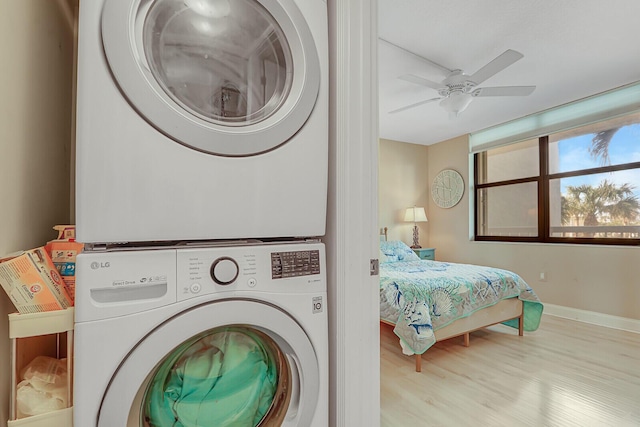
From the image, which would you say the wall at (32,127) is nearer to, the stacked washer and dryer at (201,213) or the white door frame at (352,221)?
the stacked washer and dryer at (201,213)

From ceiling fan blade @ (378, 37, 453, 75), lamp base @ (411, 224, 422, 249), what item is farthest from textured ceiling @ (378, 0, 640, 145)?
lamp base @ (411, 224, 422, 249)

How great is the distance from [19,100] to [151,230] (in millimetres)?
536

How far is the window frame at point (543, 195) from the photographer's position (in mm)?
3338

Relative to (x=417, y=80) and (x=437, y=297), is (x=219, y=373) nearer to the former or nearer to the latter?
(x=437, y=297)

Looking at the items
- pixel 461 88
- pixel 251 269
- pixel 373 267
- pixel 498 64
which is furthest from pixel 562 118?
pixel 251 269

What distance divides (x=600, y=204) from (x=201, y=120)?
14.1ft

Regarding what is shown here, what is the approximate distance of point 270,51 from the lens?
947mm

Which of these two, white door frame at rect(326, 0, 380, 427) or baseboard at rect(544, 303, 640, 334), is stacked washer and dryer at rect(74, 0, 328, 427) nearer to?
white door frame at rect(326, 0, 380, 427)

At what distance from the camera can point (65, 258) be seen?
86 cm

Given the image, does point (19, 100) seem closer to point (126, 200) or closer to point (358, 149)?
point (126, 200)

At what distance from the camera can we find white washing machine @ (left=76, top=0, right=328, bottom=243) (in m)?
0.70

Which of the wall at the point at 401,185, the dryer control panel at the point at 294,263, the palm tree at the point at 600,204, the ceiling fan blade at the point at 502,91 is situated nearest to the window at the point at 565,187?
the palm tree at the point at 600,204

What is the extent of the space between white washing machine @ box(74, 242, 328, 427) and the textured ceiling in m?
1.99

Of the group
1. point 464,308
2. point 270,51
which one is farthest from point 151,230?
point 464,308
